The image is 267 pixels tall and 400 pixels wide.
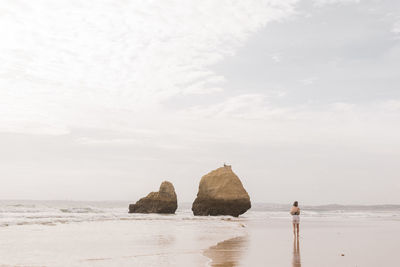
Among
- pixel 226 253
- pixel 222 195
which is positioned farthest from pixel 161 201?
pixel 226 253

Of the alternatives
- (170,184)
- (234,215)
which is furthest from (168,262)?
(170,184)

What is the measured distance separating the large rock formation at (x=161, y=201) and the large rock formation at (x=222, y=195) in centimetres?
508

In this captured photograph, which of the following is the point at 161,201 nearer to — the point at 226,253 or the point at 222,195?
the point at 222,195

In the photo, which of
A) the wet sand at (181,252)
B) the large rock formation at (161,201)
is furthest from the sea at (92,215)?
the wet sand at (181,252)

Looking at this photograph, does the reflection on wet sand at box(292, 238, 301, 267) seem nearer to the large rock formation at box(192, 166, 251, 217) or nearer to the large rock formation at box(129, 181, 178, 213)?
the large rock formation at box(192, 166, 251, 217)

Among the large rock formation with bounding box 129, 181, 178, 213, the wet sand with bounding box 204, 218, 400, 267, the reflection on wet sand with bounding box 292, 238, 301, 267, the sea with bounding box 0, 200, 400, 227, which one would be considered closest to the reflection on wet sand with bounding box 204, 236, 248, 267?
the wet sand with bounding box 204, 218, 400, 267

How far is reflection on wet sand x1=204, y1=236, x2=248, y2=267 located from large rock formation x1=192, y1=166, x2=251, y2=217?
78.1ft

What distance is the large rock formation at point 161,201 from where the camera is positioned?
47.9 metres

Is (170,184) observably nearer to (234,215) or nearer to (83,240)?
(234,215)

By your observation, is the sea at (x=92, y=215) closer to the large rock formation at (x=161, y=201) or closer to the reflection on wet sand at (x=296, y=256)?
the large rock formation at (x=161, y=201)

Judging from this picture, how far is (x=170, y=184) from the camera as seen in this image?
161 feet

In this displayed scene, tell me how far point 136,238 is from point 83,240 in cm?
249

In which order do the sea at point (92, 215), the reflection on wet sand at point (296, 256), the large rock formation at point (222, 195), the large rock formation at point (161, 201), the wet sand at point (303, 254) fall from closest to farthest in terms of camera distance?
the reflection on wet sand at point (296, 256)
the wet sand at point (303, 254)
the sea at point (92, 215)
the large rock formation at point (222, 195)
the large rock formation at point (161, 201)

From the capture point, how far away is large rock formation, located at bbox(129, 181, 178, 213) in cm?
4794
